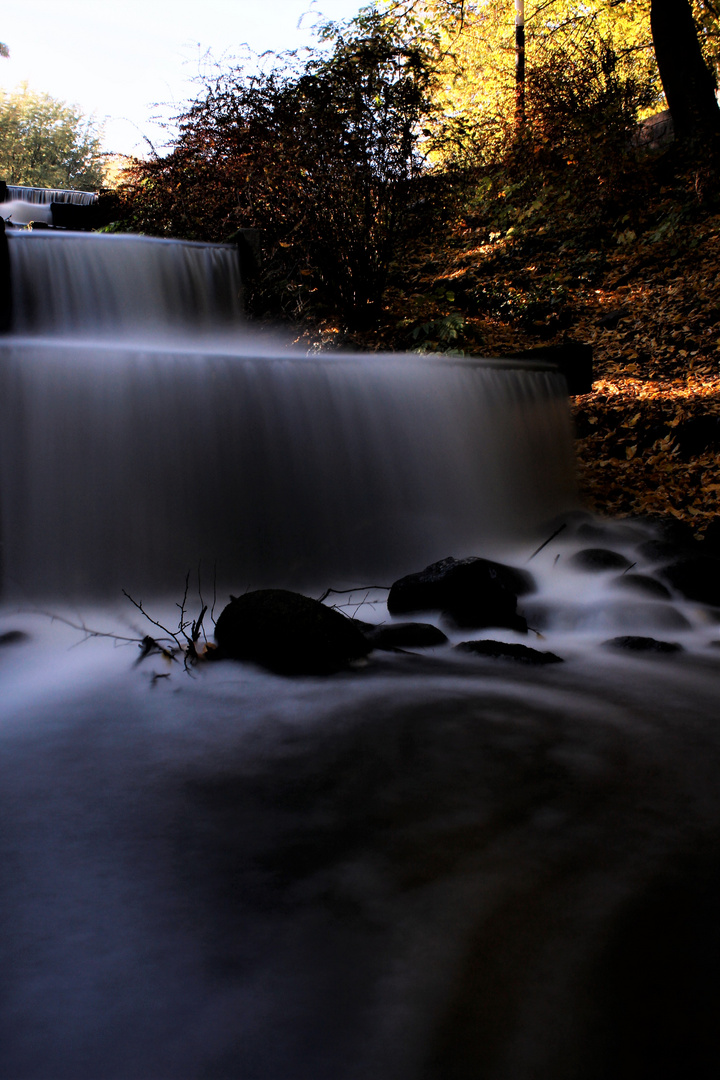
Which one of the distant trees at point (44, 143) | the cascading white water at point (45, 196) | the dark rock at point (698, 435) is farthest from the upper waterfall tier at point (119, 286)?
the distant trees at point (44, 143)

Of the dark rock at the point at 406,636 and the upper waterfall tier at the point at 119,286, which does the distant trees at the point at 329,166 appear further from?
the dark rock at the point at 406,636

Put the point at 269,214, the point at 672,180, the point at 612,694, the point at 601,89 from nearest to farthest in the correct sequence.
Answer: the point at 612,694 < the point at 269,214 < the point at 672,180 < the point at 601,89

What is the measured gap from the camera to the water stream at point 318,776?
1238 millimetres

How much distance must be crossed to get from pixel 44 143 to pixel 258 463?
45.0 meters

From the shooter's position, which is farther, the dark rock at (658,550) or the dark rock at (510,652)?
the dark rock at (658,550)

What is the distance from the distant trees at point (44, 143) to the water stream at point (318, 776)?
39115 mm

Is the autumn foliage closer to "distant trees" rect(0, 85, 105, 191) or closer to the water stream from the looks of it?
the water stream

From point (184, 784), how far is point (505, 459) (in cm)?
423

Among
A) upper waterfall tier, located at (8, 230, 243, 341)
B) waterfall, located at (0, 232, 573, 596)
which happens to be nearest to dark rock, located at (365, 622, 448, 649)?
waterfall, located at (0, 232, 573, 596)

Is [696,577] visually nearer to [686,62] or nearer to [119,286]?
[119,286]

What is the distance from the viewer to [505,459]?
5.67 metres

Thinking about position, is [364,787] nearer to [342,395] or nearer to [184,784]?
[184,784]

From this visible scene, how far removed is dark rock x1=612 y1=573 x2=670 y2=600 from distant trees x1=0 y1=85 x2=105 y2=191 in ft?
134

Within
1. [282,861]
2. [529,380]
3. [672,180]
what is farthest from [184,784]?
[672,180]
